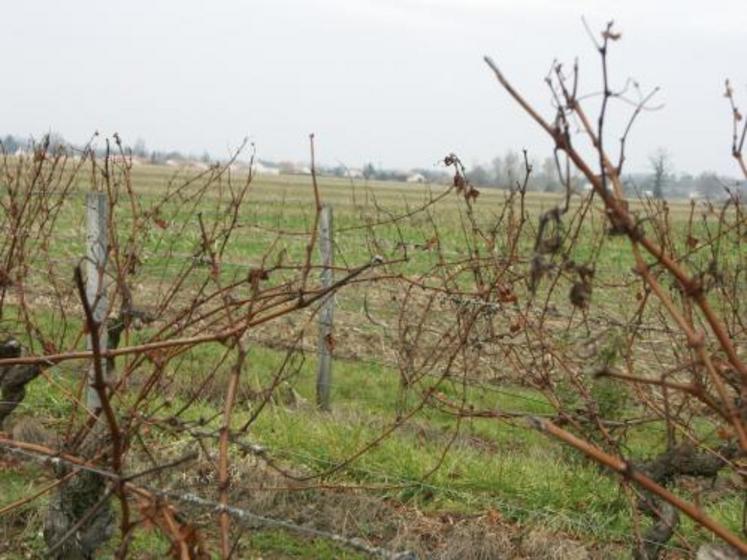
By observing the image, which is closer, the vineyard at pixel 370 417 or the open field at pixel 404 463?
the vineyard at pixel 370 417

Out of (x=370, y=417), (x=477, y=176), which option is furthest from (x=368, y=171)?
(x=477, y=176)

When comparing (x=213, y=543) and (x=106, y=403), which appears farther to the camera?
(x=213, y=543)

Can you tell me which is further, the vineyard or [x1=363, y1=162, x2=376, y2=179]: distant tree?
[x1=363, y1=162, x2=376, y2=179]: distant tree

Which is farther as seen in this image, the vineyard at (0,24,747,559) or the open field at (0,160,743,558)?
A: the open field at (0,160,743,558)

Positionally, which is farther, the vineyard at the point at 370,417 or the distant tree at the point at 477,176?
the distant tree at the point at 477,176

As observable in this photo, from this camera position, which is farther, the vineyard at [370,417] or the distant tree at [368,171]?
the distant tree at [368,171]

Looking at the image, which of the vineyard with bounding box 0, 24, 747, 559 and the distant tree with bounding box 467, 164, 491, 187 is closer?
the vineyard with bounding box 0, 24, 747, 559

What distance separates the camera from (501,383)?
368 inches

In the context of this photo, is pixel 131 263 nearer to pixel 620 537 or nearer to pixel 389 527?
pixel 389 527

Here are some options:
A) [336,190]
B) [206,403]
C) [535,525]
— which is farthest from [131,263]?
[336,190]

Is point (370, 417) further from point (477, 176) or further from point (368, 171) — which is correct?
point (477, 176)

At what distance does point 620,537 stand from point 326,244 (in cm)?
411

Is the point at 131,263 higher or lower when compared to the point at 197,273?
higher

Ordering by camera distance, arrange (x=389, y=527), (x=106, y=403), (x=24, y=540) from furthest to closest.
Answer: (x=389, y=527), (x=24, y=540), (x=106, y=403)
